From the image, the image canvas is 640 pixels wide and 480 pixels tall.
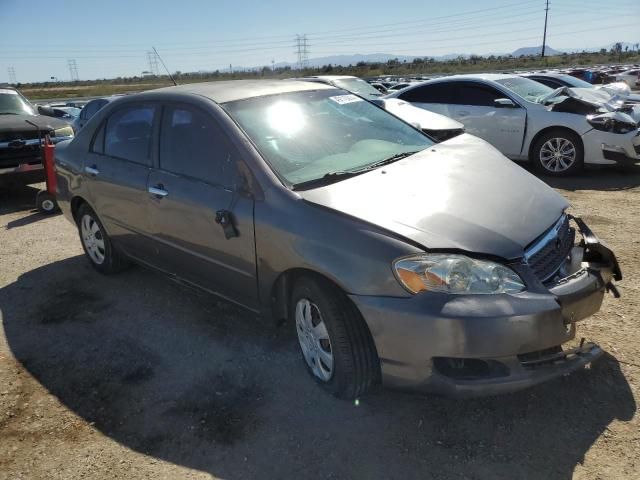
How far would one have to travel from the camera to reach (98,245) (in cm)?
475

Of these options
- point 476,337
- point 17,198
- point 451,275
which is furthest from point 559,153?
point 17,198

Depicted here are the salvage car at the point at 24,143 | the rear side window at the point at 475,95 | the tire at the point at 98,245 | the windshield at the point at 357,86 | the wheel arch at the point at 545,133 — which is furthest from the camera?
the windshield at the point at 357,86

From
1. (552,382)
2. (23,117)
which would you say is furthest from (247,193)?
(23,117)

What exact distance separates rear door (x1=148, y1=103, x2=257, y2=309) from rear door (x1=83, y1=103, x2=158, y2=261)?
19cm

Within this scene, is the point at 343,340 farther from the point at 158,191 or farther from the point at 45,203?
the point at 45,203

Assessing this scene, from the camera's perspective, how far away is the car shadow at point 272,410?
7.81ft

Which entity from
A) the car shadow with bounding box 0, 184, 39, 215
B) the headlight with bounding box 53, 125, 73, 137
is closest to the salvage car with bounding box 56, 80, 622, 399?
the car shadow with bounding box 0, 184, 39, 215

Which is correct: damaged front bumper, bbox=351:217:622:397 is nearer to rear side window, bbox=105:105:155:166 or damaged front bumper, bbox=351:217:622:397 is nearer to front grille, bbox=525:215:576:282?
front grille, bbox=525:215:576:282

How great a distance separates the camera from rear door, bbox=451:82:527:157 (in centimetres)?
798

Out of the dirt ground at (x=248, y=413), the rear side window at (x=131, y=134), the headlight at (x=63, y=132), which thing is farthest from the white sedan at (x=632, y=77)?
the rear side window at (x=131, y=134)

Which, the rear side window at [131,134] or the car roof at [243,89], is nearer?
the car roof at [243,89]

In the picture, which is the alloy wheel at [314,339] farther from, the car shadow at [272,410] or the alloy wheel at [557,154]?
the alloy wheel at [557,154]

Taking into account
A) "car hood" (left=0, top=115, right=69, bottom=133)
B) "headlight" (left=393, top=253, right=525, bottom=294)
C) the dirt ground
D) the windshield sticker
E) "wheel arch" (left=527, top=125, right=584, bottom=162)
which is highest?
the windshield sticker

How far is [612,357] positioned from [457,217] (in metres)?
Result: 1.37
